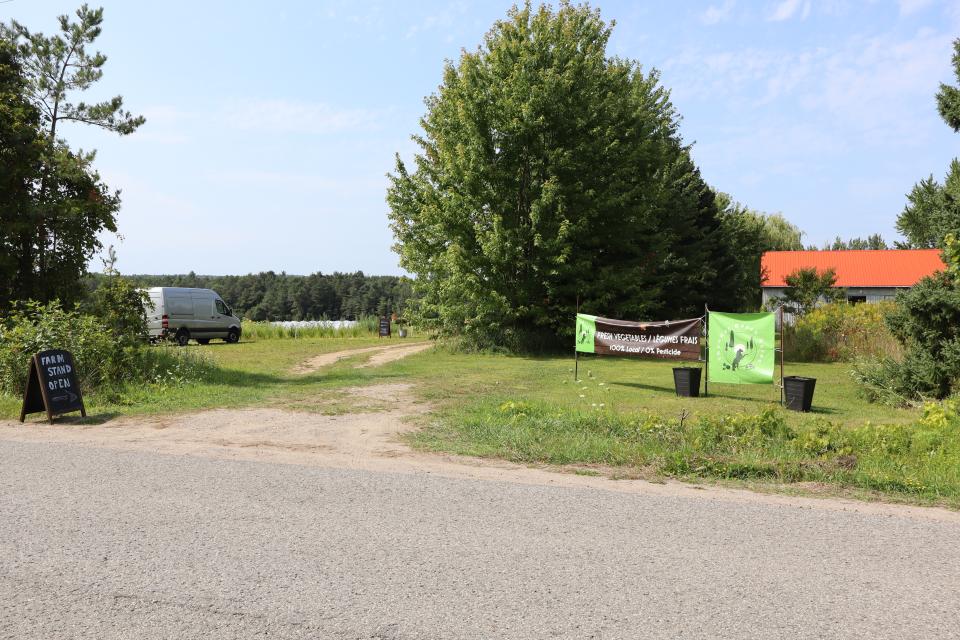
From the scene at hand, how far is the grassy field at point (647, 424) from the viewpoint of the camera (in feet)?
22.5

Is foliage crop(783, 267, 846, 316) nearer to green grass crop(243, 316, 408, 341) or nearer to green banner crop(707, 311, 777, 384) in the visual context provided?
green grass crop(243, 316, 408, 341)

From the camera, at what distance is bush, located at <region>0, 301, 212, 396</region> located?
12129 millimetres

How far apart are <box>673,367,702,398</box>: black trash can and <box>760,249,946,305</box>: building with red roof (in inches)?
1676

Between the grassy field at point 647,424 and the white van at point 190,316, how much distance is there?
13387 millimetres

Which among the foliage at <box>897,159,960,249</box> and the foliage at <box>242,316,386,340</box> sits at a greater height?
the foliage at <box>897,159,960,249</box>

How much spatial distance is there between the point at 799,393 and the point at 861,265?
53593mm

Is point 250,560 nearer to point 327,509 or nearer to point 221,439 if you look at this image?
point 327,509

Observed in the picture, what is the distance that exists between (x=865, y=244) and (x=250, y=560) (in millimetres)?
124593

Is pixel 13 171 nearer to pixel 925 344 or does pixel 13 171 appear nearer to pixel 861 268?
pixel 925 344

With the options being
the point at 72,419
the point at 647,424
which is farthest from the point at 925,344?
the point at 72,419

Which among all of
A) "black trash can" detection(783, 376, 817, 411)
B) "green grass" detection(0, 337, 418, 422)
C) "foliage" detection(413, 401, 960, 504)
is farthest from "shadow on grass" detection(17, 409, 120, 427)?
"black trash can" detection(783, 376, 817, 411)

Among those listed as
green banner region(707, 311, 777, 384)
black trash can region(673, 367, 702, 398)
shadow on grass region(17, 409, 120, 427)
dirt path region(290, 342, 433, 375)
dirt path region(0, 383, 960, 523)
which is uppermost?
green banner region(707, 311, 777, 384)

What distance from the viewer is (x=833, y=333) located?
22359 millimetres

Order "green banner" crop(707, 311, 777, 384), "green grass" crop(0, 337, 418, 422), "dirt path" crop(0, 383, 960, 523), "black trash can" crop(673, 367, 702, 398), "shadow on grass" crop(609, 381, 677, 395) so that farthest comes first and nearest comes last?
"shadow on grass" crop(609, 381, 677, 395) → "black trash can" crop(673, 367, 702, 398) → "green banner" crop(707, 311, 777, 384) → "green grass" crop(0, 337, 418, 422) → "dirt path" crop(0, 383, 960, 523)
